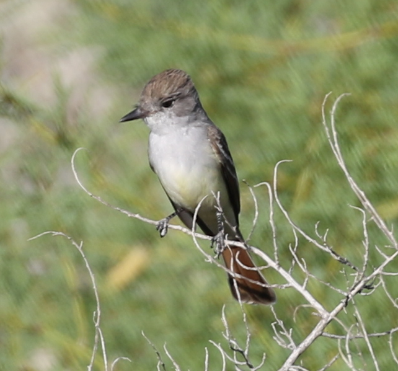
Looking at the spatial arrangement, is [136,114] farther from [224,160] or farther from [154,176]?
[154,176]

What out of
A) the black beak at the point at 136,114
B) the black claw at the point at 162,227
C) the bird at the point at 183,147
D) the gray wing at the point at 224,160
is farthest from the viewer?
the gray wing at the point at 224,160

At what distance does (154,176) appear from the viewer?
6660 mm

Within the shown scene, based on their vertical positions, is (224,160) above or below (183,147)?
below

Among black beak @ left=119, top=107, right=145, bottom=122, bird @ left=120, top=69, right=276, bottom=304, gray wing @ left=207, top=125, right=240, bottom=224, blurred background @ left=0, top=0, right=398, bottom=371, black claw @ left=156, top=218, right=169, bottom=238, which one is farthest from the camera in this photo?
blurred background @ left=0, top=0, right=398, bottom=371

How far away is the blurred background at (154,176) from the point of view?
6.20 meters

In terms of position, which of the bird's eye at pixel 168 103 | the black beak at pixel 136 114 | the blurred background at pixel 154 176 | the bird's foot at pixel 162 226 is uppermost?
the black beak at pixel 136 114

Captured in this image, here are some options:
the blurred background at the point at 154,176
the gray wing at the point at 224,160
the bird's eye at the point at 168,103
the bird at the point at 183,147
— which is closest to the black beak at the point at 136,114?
the bird at the point at 183,147

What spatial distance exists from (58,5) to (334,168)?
2.31 meters

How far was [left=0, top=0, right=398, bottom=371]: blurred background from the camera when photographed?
620cm

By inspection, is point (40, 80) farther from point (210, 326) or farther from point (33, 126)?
point (210, 326)

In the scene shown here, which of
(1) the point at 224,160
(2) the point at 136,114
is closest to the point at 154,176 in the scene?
(1) the point at 224,160

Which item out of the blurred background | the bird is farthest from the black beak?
the blurred background

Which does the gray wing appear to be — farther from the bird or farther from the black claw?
the black claw

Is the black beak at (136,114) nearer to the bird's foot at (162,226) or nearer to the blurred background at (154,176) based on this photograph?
the bird's foot at (162,226)
